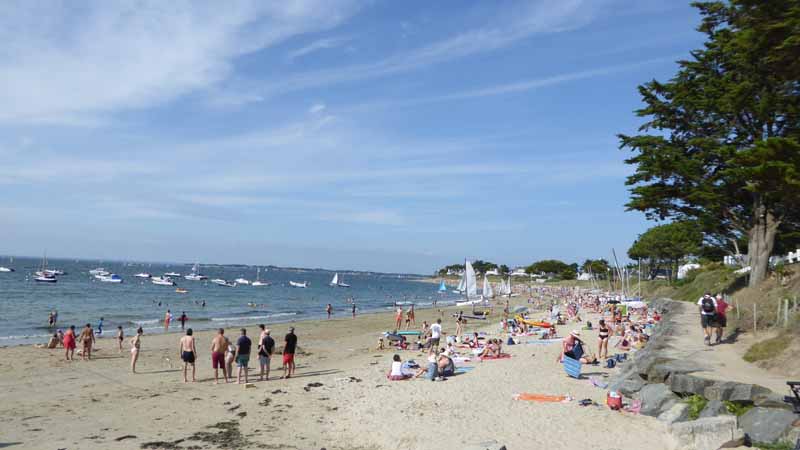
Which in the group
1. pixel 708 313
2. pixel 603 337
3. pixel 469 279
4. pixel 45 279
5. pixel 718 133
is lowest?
pixel 45 279

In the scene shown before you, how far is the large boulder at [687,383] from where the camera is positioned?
9.71 m

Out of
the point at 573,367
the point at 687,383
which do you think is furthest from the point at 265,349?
the point at 687,383

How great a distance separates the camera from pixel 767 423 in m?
7.83

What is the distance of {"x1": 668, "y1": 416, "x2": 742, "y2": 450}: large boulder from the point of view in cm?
773

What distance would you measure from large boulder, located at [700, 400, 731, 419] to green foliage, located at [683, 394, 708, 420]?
0.25 m

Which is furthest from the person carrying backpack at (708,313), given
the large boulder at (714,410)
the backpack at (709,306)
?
the large boulder at (714,410)

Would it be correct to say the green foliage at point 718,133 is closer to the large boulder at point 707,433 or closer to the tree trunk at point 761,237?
the tree trunk at point 761,237

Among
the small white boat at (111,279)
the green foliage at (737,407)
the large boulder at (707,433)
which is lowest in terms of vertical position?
the small white boat at (111,279)

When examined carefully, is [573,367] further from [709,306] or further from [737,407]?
[737,407]

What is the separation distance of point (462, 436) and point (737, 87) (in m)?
16.1

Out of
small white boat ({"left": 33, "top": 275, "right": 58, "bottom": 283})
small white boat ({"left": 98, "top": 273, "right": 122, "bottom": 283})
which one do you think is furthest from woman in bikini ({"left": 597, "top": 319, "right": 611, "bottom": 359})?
small white boat ({"left": 98, "top": 273, "right": 122, "bottom": 283})

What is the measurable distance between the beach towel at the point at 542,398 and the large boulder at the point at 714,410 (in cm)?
327

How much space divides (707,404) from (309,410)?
7.97 meters

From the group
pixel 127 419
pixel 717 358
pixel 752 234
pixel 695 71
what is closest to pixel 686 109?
pixel 695 71
